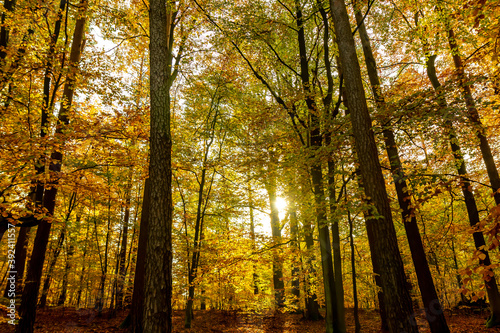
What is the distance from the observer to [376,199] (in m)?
4.61

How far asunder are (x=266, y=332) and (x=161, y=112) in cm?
932

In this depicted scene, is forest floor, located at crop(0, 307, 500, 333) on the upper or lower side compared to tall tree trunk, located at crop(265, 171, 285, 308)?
lower

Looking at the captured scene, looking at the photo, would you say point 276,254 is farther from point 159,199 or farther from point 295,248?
point 159,199

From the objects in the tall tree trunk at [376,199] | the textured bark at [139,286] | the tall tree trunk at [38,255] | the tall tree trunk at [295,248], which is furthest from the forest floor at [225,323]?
the tall tree trunk at [376,199]

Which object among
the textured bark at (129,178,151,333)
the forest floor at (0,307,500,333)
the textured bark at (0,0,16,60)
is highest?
the textured bark at (0,0,16,60)

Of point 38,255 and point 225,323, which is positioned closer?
point 38,255

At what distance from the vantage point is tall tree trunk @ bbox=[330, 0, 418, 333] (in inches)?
160

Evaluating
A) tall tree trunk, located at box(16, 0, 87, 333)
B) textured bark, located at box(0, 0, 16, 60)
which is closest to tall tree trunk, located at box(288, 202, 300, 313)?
tall tree trunk, located at box(16, 0, 87, 333)

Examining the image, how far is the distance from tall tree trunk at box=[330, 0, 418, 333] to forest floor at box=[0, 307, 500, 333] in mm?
6841

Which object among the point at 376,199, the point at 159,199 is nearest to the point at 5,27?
the point at 159,199

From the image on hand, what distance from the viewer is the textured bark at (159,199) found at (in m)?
4.04

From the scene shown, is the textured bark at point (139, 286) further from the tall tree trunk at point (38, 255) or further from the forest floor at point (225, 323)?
the tall tree trunk at point (38, 255)

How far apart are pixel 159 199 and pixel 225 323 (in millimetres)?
9889

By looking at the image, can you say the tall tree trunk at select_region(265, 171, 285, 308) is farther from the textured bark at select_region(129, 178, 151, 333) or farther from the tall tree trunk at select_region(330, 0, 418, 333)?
the textured bark at select_region(129, 178, 151, 333)
